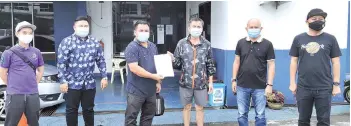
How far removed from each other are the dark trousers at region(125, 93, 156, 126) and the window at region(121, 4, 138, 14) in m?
6.68

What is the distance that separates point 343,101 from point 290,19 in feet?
6.98

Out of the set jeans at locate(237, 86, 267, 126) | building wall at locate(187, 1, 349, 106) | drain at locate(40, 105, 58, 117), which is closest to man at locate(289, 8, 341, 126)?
jeans at locate(237, 86, 267, 126)

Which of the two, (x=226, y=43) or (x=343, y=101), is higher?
(x=226, y=43)

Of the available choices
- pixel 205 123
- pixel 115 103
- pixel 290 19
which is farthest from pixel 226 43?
pixel 115 103

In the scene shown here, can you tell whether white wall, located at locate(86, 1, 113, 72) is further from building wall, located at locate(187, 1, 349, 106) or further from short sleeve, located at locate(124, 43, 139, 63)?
short sleeve, located at locate(124, 43, 139, 63)

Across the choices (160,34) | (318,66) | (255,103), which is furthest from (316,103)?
(160,34)

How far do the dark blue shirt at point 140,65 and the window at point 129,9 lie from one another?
260 inches

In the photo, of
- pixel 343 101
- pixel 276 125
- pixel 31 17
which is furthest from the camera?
pixel 31 17

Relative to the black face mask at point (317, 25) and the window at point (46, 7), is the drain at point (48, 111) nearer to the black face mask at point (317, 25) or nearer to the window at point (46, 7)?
the window at point (46, 7)

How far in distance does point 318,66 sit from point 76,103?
3.06m

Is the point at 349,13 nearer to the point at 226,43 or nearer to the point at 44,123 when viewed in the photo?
the point at 226,43

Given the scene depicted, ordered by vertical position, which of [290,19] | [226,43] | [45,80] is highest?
[290,19]

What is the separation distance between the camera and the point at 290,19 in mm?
6695

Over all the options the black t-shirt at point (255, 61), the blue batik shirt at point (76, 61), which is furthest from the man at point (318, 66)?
the blue batik shirt at point (76, 61)
